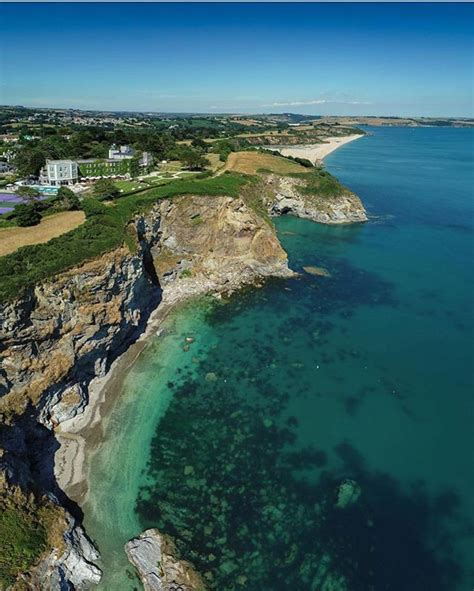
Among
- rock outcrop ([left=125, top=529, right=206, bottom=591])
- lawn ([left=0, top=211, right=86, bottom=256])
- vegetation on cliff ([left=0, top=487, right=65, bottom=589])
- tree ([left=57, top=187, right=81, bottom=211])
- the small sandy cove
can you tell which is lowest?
rock outcrop ([left=125, top=529, right=206, bottom=591])

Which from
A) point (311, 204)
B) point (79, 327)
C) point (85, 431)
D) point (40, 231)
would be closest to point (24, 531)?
point (85, 431)

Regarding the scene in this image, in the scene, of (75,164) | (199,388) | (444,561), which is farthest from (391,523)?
(75,164)

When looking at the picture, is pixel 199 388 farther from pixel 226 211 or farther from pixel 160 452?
pixel 226 211

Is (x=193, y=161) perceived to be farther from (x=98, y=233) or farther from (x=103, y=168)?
(x=98, y=233)

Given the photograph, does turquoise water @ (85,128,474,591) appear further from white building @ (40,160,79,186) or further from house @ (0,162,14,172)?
house @ (0,162,14,172)

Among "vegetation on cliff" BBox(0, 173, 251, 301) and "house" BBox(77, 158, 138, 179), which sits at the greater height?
"house" BBox(77, 158, 138, 179)

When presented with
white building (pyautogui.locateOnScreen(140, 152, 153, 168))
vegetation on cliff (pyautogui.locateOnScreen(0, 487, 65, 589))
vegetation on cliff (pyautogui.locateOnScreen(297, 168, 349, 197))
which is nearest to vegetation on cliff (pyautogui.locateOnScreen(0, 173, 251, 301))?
vegetation on cliff (pyautogui.locateOnScreen(0, 487, 65, 589))

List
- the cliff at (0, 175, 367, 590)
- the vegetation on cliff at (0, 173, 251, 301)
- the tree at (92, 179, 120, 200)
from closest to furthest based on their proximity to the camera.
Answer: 1. the cliff at (0, 175, 367, 590)
2. the vegetation on cliff at (0, 173, 251, 301)
3. the tree at (92, 179, 120, 200)
